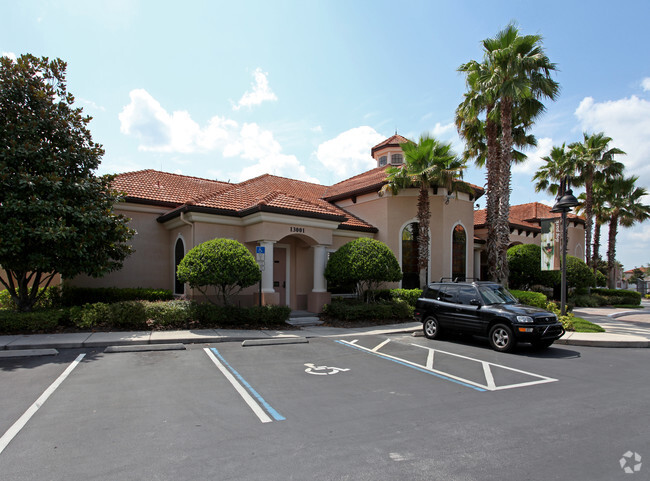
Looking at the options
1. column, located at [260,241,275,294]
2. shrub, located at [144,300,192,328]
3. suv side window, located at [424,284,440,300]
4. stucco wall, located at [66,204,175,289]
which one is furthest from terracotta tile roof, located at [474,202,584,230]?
shrub, located at [144,300,192,328]

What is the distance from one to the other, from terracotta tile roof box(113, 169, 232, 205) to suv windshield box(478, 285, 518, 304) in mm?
12710

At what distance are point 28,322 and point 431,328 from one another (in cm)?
1124

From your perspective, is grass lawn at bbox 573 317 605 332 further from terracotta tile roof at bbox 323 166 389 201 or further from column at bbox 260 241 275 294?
column at bbox 260 241 275 294

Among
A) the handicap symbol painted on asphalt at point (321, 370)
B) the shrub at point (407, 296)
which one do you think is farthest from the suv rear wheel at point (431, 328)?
the handicap symbol painted on asphalt at point (321, 370)

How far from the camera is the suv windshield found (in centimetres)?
1065

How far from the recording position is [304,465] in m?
3.82

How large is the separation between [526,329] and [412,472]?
6958 mm

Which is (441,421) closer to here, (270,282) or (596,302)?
(270,282)

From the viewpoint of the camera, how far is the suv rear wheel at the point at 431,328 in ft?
37.6

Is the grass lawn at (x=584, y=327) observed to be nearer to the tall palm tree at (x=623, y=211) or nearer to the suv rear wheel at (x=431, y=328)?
the suv rear wheel at (x=431, y=328)

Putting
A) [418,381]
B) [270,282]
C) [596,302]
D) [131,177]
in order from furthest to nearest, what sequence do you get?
[596,302] < [131,177] < [270,282] < [418,381]

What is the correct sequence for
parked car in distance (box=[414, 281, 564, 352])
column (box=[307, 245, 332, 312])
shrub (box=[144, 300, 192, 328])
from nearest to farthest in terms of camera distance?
parked car in distance (box=[414, 281, 564, 352]), shrub (box=[144, 300, 192, 328]), column (box=[307, 245, 332, 312])

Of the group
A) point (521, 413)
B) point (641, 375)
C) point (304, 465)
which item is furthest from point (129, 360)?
point (641, 375)

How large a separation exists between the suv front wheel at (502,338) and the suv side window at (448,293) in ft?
5.13
